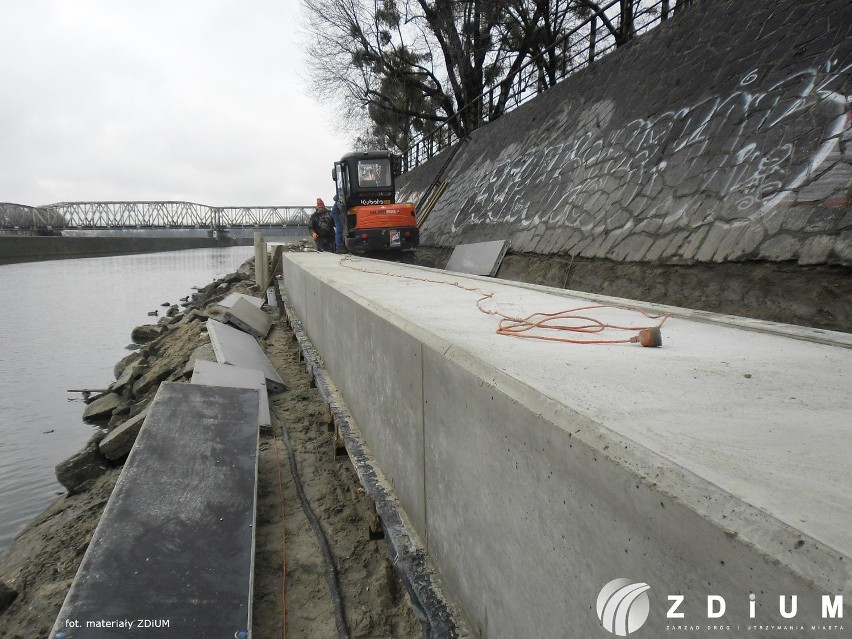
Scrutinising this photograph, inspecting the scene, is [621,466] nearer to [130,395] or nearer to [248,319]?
[130,395]

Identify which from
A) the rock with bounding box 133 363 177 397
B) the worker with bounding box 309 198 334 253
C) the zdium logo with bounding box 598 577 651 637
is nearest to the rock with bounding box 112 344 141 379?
the rock with bounding box 133 363 177 397

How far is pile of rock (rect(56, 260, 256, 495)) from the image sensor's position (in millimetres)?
4959

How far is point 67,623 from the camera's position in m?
2.24

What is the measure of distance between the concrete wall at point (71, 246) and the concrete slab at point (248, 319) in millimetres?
36070

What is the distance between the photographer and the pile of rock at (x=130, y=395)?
16.3 feet

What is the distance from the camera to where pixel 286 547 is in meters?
3.18

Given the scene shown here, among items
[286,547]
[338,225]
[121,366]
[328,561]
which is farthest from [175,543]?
[338,225]

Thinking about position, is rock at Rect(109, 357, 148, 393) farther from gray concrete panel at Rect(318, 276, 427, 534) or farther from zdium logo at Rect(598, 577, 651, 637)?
zdium logo at Rect(598, 577, 651, 637)

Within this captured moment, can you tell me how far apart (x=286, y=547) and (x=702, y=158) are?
7398 mm

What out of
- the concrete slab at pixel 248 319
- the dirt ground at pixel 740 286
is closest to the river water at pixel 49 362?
the concrete slab at pixel 248 319

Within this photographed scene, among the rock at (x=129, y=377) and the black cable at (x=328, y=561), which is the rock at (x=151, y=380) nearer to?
the rock at (x=129, y=377)

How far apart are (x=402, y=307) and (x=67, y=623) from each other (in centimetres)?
238

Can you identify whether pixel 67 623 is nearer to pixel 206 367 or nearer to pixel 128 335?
pixel 206 367

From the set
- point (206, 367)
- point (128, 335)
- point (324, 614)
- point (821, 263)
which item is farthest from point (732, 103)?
point (128, 335)
